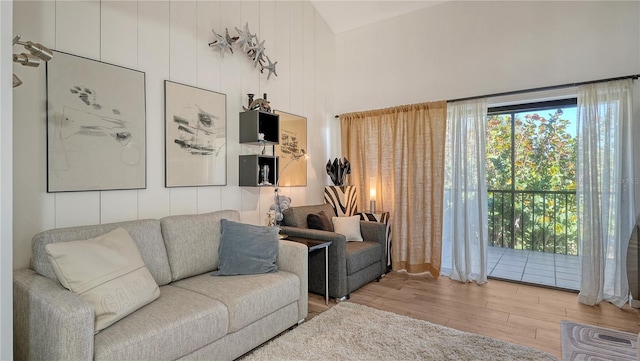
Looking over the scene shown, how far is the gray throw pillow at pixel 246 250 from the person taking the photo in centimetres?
247

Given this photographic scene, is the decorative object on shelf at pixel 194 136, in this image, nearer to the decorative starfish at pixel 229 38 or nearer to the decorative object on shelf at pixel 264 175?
the decorative object on shelf at pixel 264 175

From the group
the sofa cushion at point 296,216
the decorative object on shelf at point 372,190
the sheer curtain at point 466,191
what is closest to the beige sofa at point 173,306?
the sofa cushion at point 296,216

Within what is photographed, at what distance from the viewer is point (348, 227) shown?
3771 millimetres

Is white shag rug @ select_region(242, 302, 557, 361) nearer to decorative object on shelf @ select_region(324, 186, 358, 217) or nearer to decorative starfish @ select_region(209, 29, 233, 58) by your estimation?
decorative object on shelf @ select_region(324, 186, 358, 217)

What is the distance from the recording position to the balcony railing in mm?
4051

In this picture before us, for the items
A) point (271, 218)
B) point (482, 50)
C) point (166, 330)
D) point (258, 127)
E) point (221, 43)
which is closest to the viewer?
point (166, 330)

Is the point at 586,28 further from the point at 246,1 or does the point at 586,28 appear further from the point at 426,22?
the point at 246,1

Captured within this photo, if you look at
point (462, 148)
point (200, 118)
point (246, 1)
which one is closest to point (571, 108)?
point (462, 148)

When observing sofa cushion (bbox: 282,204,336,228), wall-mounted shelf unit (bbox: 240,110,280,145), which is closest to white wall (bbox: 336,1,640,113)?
wall-mounted shelf unit (bbox: 240,110,280,145)

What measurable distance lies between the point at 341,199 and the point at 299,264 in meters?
1.79

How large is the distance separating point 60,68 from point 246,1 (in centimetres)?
192

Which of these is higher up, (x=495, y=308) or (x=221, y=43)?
(x=221, y=43)

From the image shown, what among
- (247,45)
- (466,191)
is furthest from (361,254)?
(247,45)

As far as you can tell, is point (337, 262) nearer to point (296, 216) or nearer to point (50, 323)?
point (296, 216)
